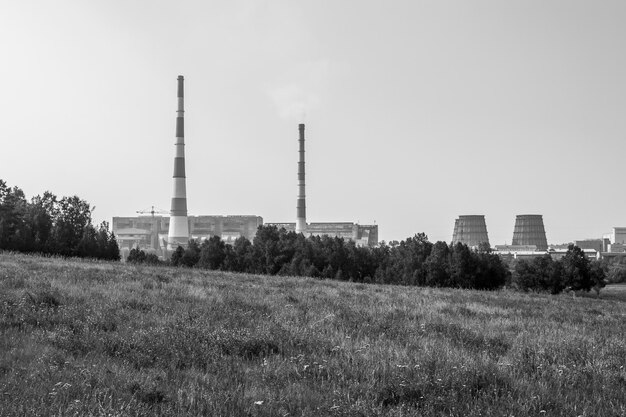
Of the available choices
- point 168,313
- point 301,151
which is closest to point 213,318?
point 168,313

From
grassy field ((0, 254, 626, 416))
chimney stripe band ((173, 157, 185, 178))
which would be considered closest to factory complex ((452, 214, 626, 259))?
chimney stripe band ((173, 157, 185, 178))

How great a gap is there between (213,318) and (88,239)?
5386cm

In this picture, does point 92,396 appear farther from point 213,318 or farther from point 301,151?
point 301,151

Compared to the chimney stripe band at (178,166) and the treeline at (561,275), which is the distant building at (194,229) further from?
the treeline at (561,275)

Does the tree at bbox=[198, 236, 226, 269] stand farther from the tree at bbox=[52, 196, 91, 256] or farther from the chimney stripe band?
the chimney stripe band

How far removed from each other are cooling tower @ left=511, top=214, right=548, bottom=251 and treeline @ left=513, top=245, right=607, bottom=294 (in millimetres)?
110455

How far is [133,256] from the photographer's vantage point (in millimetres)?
67625

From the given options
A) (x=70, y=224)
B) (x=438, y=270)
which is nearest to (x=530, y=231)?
(x=438, y=270)

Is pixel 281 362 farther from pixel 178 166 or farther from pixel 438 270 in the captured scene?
pixel 178 166

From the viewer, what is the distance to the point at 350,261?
7556 centimetres

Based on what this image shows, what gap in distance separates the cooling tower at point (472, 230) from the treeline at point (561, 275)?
10078 cm

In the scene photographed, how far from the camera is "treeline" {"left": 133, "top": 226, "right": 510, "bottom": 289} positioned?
67.8m

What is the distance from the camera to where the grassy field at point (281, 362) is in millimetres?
5934

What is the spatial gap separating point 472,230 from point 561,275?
352 ft
